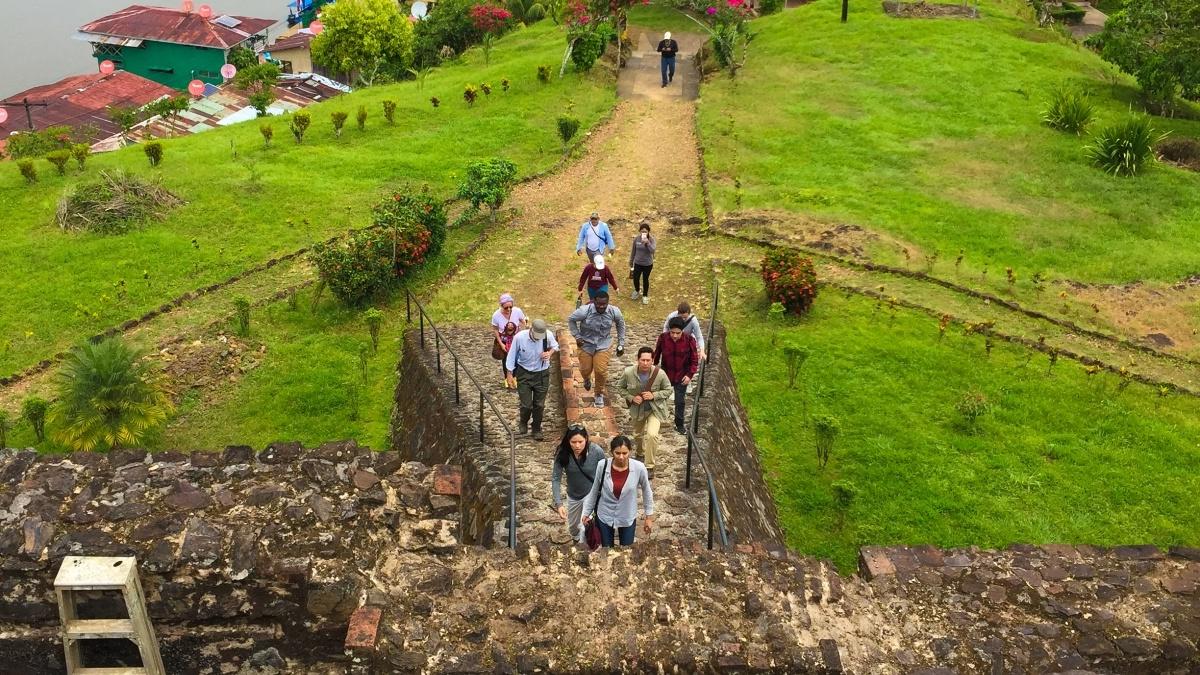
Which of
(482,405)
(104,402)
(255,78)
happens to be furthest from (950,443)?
(255,78)

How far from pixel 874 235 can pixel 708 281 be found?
417cm

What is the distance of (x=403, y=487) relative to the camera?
26.3ft

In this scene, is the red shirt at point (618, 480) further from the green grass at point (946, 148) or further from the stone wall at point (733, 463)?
the green grass at point (946, 148)

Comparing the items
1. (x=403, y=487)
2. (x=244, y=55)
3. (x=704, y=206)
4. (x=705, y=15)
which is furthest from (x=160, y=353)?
(x=244, y=55)

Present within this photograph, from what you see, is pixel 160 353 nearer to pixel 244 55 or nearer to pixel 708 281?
pixel 708 281

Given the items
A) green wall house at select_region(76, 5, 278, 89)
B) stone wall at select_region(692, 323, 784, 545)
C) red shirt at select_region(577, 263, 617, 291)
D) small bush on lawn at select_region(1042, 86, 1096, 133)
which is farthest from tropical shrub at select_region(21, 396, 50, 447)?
green wall house at select_region(76, 5, 278, 89)

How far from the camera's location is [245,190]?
21.7 metres

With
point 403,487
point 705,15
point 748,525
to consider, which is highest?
point 705,15

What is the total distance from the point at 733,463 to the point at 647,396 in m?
2.37

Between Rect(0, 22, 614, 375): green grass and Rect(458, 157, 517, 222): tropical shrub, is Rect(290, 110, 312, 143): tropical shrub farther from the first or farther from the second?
Rect(458, 157, 517, 222): tropical shrub

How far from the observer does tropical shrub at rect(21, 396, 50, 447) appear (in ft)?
43.8

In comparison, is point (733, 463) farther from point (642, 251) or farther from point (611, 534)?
point (642, 251)

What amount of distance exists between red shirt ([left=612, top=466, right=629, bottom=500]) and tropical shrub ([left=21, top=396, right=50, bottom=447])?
942cm

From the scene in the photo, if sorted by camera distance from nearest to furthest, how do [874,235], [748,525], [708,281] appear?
[748,525] → [708,281] → [874,235]
